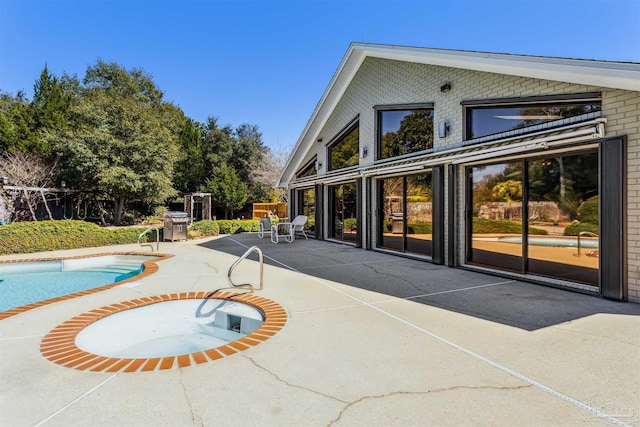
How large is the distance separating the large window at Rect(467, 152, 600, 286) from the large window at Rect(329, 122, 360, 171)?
519 cm

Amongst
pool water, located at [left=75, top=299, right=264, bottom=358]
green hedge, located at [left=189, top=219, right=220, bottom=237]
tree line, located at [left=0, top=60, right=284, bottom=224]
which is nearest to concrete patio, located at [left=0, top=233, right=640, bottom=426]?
pool water, located at [left=75, top=299, right=264, bottom=358]

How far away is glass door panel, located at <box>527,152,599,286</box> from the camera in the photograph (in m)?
5.74

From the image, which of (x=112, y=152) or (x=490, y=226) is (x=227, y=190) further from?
(x=490, y=226)

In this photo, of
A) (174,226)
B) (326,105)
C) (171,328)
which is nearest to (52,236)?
(174,226)

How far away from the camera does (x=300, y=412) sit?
2.15m

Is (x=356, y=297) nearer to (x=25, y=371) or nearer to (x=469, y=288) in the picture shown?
(x=469, y=288)

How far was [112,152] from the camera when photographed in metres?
18.6

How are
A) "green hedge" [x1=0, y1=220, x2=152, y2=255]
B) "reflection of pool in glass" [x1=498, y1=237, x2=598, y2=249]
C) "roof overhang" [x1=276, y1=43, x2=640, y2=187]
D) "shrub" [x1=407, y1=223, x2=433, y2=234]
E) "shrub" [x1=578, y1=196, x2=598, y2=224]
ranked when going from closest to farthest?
"roof overhang" [x1=276, y1=43, x2=640, y2=187] < "shrub" [x1=578, y1=196, x2=598, y2=224] < "reflection of pool in glass" [x1=498, y1=237, x2=598, y2=249] < "shrub" [x1=407, y1=223, x2=433, y2=234] < "green hedge" [x1=0, y1=220, x2=152, y2=255]

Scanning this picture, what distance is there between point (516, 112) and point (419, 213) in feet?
11.8

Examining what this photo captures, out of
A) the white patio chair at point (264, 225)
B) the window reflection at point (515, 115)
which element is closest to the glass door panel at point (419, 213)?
the window reflection at point (515, 115)

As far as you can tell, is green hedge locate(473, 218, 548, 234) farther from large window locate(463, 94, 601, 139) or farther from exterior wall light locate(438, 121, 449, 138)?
exterior wall light locate(438, 121, 449, 138)

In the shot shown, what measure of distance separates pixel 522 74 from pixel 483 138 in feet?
4.84

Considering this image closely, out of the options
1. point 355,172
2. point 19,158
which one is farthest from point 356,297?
point 19,158

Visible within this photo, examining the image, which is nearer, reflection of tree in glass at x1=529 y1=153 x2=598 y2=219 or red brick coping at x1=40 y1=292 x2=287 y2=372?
red brick coping at x1=40 y1=292 x2=287 y2=372
